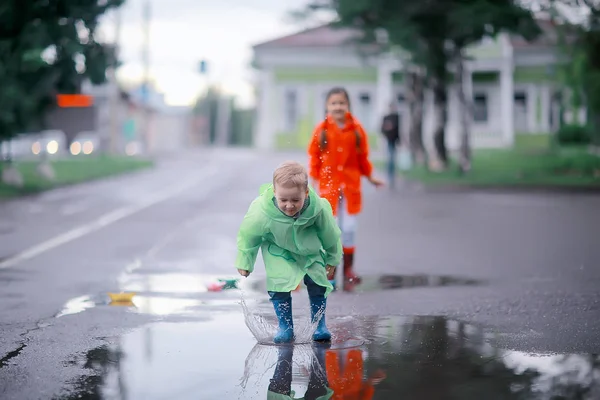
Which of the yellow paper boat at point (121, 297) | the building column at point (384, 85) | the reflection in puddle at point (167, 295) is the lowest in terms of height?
the reflection in puddle at point (167, 295)

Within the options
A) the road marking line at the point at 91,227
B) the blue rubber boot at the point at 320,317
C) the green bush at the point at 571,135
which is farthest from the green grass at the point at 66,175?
the green bush at the point at 571,135

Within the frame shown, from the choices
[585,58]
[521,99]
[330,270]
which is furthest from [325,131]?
[521,99]

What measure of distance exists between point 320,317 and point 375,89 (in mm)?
46352

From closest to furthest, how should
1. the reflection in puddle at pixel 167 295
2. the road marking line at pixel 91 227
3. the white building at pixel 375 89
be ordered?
the reflection in puddle at pixel 167 295 → the road marking line at pixel 91 227 → the white building at pixel 375 89

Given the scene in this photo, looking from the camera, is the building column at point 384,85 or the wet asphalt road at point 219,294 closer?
the wet asphalt road at point 219,294

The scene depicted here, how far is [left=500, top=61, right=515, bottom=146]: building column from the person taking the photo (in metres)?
51.5

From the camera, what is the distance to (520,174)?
1158 inches

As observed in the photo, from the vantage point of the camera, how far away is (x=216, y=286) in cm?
926

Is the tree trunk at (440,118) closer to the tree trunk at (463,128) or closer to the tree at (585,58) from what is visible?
the tree trunk at (463,128)

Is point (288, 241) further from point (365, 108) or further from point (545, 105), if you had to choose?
point (545, 105)

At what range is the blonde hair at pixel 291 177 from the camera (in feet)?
20.8

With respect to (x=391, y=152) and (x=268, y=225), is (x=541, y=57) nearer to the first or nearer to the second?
(x=391, y=152)

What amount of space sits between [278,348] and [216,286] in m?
2.74

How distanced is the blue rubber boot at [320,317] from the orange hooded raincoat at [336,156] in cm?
266
